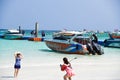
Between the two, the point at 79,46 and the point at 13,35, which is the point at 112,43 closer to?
the point at 79,46

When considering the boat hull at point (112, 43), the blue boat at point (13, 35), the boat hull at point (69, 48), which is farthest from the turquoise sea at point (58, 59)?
the blue boat at point (13, 35)

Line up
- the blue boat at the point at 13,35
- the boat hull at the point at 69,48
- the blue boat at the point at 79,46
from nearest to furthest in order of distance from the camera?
the blue boat at the point at 79,46 → the boat hull at the point at 69,48 → the blue boat at the point at 13,35

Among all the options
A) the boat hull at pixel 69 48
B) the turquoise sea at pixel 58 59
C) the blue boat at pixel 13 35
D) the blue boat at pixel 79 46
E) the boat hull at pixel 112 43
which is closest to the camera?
the turquoise sea at pixel 58 59

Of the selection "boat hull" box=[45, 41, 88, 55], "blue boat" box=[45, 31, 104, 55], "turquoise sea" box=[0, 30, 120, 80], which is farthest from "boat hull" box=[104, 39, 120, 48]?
"boat hull" box=[45, 41, 88, 55]

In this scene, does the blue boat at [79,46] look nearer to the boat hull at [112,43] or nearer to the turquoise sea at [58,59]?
the turquoise sea at [58,59]

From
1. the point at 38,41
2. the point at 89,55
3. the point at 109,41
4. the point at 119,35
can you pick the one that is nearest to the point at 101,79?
the point at 89,55

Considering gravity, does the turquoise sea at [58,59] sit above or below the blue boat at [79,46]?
below

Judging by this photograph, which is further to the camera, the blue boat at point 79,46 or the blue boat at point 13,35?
the blue boat at point 13,35

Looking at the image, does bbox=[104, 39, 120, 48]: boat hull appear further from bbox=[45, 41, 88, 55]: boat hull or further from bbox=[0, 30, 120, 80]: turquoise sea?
bbox=[45, 41, 88, 55]: boat hull

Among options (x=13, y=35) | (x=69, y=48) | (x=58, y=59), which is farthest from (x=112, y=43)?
(x=13, y=35)

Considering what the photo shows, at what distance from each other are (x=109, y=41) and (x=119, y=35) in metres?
4.82

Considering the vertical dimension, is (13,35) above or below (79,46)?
below

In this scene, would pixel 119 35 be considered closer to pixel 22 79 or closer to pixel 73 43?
pixel 73 43

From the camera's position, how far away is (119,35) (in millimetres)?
31141
